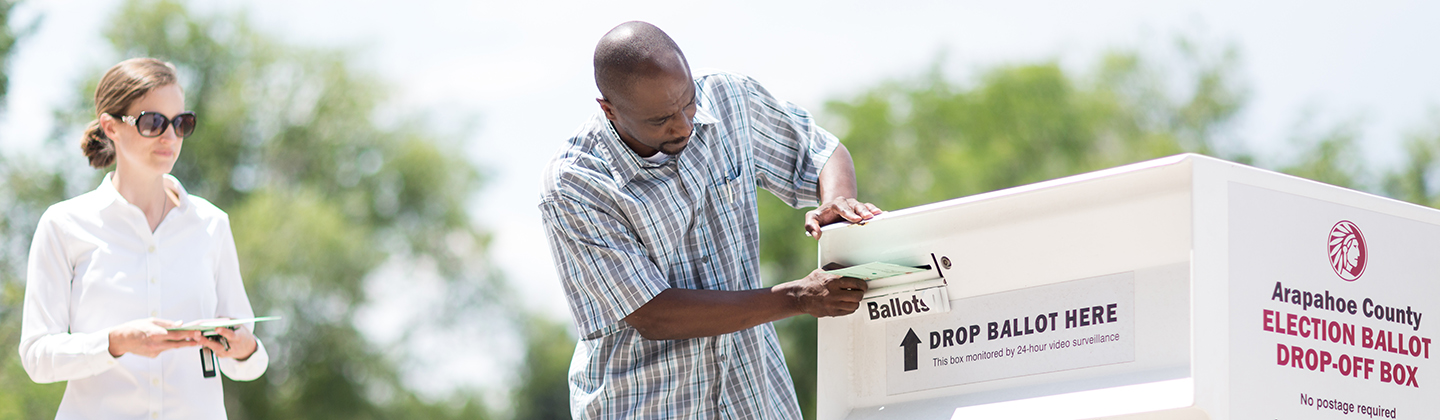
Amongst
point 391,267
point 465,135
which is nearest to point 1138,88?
point 465,135

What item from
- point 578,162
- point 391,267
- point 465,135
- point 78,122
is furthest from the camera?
point 465,135

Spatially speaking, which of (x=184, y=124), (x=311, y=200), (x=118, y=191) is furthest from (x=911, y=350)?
(x=311, y=200)

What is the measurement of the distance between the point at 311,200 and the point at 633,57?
1841 cm

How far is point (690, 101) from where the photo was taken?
3109 mm

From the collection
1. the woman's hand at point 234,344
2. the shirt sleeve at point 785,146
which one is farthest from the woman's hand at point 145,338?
the shirt sleeve at point 785,146

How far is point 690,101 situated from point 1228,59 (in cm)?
2948

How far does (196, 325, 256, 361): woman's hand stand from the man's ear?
1303 mm

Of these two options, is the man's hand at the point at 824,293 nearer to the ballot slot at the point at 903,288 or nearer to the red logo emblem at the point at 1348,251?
the ballot slot at the point at 903,288

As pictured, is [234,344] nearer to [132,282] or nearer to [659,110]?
[132,282]

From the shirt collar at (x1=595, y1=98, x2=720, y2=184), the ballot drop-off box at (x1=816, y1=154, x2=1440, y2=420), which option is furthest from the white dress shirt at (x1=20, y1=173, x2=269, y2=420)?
the ballot drop-off box at (x1=816, y1=154, x2=1440, y2=420)

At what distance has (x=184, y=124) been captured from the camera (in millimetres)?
3793

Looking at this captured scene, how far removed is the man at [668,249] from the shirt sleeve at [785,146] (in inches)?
3.1

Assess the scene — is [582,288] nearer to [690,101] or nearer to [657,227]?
[657,227]

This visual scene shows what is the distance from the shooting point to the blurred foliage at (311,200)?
1920 cm
